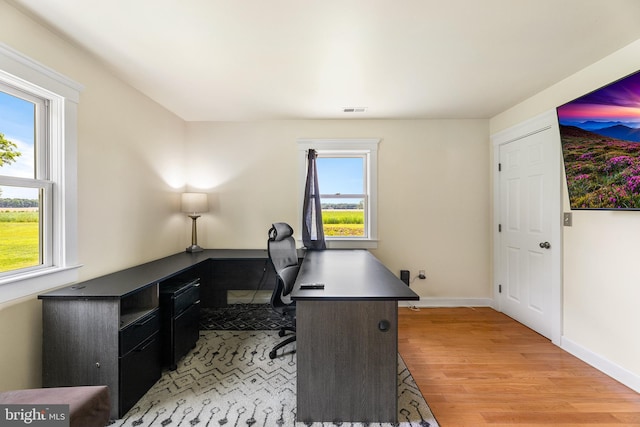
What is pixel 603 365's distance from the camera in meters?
2.05

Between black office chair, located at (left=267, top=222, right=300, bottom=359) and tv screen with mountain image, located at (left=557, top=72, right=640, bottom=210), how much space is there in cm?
248

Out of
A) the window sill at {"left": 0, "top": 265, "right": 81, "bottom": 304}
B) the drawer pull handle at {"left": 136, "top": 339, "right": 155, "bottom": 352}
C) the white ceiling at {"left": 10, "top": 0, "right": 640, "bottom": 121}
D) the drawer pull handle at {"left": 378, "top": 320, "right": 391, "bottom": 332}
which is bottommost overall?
the drawer pull handle at {"left": 136, "top": 339, "right": 155, "bottom": 352}

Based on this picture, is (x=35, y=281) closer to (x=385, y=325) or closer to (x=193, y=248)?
(x=193, y=248)

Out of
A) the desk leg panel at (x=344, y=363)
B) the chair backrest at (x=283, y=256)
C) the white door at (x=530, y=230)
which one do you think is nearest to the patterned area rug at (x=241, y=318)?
the chair backrest at (x=283, y=256)

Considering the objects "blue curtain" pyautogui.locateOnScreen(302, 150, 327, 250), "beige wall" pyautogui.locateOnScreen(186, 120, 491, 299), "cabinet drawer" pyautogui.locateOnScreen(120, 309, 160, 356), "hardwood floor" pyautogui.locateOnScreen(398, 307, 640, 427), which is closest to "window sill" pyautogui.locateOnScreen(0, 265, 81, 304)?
"cabinet drawer" pyautogui.locateOnScreen(120, 309, 160, 356)

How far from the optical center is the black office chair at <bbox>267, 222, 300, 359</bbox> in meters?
2.22

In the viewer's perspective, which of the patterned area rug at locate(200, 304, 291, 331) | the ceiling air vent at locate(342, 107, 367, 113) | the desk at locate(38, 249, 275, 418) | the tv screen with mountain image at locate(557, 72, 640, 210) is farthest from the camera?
the ceiling air vent at locate(342, 107, 367, 113)

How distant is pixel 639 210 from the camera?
5.74 ft

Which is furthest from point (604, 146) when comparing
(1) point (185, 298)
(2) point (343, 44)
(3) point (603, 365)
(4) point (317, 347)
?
(1) point (185, 298)

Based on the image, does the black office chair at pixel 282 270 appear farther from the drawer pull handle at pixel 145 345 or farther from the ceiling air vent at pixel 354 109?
the ceiling air vent at pixel 354 109

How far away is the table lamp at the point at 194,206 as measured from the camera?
315 centimetres

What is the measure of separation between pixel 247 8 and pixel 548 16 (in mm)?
1788

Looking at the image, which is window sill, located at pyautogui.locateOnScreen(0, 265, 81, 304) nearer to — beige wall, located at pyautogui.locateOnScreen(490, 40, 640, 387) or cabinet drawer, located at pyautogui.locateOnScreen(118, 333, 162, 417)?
cabinet drawer, located at pyautogui.locateOnScreen(118, 333, 162, 417)

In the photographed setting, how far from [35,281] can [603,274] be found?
4.00 m
